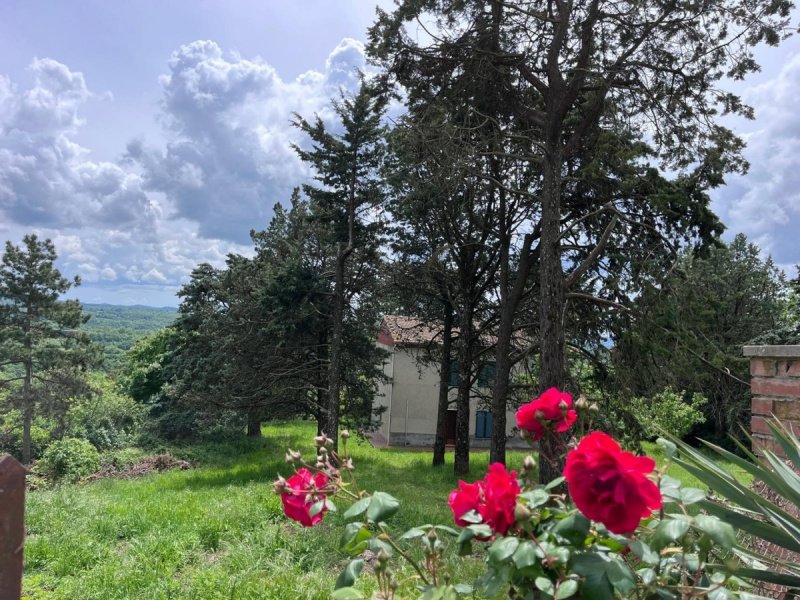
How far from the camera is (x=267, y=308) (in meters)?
16.6

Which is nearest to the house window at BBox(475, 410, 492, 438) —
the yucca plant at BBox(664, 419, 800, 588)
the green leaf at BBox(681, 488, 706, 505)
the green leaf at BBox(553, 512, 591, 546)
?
the yucca plant at BBox(664, 419, 800, 588)

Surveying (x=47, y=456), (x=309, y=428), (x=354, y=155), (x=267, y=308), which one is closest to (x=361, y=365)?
(x=267, y=308)

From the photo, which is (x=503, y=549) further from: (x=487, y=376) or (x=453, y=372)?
(x=487, y=376)

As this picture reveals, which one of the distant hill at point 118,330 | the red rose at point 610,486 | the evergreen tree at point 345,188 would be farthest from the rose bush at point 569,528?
the distant hill at point 118,330

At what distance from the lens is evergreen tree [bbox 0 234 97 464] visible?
28.8 metres

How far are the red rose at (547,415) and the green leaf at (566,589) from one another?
1.56 ft

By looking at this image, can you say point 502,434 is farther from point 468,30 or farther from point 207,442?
point 207,442

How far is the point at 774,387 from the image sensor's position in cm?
349

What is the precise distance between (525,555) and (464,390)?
51.0ft

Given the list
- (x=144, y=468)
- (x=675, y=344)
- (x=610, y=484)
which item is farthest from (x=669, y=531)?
(x=144, y=468)

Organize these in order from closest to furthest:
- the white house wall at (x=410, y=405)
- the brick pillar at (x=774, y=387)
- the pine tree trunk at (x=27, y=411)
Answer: the brick pillar at (x=774, y=387) → the white house wall at (x=410, y=405) → the pine tree trunk at (x=27, y=411)

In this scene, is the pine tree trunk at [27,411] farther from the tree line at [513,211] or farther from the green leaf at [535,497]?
the green leaf at [535,497]

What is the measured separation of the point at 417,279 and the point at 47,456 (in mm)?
14056

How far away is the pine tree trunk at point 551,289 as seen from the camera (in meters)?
9.95
